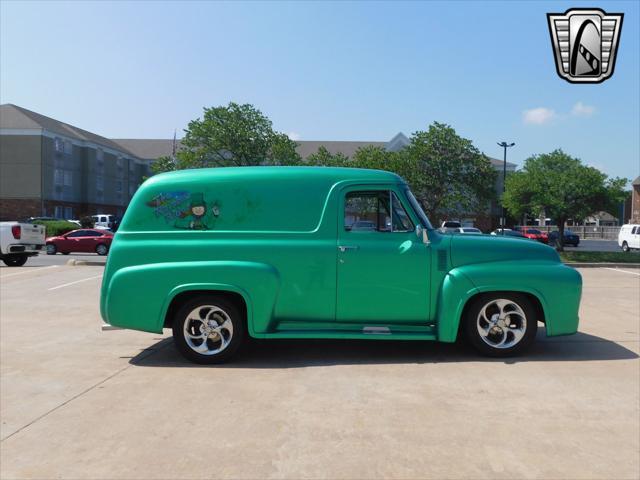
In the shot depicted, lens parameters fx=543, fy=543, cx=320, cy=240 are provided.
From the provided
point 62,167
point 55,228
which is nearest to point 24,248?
point 55,228

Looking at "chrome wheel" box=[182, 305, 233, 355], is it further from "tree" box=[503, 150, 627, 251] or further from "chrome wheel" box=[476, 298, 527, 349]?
"tree" box=[503, 150, 627, 251]

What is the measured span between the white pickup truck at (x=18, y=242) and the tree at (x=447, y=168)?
77.4ft

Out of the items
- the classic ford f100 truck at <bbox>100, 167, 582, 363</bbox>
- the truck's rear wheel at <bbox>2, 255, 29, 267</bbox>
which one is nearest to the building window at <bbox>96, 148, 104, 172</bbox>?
the truck's rear wheel at <bbox>2, 255, 29, 267</bbox>

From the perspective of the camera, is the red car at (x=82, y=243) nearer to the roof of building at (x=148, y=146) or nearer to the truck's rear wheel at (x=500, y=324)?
the truck's rear wheel at (x=500, y=324)

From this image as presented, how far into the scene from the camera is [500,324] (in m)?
6.29

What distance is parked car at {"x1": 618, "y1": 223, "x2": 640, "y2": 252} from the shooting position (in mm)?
37828

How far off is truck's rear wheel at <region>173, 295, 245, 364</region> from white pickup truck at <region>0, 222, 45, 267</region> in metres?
15.8

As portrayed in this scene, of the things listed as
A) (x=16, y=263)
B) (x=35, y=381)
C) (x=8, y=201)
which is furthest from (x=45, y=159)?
(x=35, y=381)

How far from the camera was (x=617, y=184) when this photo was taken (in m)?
28.1

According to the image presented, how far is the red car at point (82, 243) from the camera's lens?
28.4 m

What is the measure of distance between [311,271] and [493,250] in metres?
2.16

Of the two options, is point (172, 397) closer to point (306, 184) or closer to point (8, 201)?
point (306, 184)

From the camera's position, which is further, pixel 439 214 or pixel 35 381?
pixel 439 214

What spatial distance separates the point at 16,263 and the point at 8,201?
39321 mm
